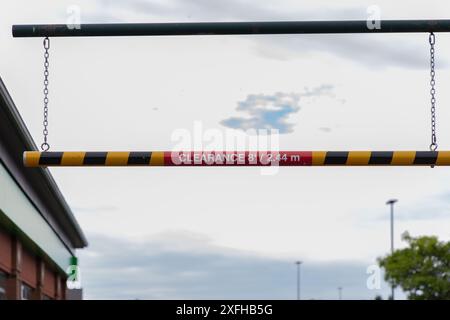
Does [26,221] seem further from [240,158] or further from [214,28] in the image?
[214,28]

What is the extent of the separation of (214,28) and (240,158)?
1.76 m

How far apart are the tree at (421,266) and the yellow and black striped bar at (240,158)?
59160 mm

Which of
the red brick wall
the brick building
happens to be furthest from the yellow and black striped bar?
the red brick wall

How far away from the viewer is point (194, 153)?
11414 mm

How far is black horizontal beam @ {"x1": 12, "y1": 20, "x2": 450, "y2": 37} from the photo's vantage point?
11102 mm

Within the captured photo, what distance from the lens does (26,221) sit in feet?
94.0

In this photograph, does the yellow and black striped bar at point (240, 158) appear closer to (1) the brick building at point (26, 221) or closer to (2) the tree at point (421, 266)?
(1) the brick building at point (26, 221)

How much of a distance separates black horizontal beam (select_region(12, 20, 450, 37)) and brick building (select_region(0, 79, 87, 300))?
33.0 feet

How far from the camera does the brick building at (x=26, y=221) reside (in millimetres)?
23766

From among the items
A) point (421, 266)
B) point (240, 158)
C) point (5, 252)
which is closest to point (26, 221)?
point (5, 252)

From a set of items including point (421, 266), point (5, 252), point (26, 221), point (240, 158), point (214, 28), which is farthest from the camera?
point (421, 266)

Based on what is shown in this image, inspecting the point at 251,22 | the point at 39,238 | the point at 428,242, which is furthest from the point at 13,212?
the point at 428,242

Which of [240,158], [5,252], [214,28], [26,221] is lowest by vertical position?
[5,252]

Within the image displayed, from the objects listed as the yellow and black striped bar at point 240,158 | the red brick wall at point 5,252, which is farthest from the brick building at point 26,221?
the yellow and black striped bar at point 240,158
